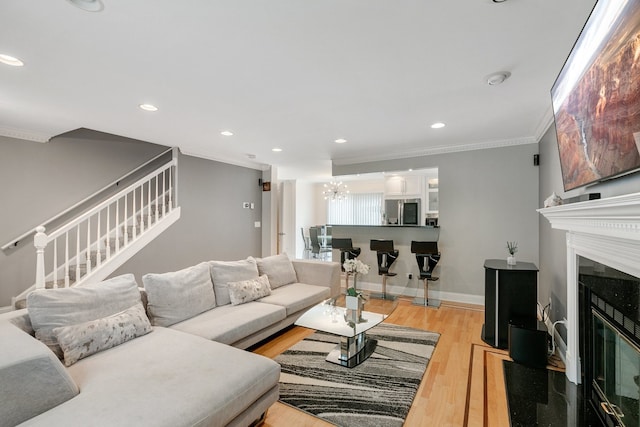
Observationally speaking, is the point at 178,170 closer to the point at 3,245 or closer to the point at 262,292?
the point at 3,245

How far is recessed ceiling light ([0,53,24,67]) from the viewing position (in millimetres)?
2053

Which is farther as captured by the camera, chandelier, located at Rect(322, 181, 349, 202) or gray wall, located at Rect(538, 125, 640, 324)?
chandelier, located at Rect(322, 181, 349, 202)

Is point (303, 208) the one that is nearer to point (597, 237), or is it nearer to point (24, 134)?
point (24, 134)

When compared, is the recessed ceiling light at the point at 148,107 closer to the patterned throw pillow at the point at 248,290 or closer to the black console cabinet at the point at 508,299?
the patterned throw pillow at the point at 248,290

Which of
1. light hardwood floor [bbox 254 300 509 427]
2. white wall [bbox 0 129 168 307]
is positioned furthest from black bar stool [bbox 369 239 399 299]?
white wall [bbox 0 129 168 307]

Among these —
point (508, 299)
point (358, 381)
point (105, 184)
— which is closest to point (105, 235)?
point (105, 184)

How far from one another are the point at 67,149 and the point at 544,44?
548 cm

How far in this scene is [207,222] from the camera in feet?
17.6

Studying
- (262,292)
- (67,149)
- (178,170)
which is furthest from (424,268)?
(67,149)

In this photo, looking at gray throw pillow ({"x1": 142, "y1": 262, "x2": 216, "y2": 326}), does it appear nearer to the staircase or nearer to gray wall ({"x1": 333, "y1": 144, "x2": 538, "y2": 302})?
the staircase

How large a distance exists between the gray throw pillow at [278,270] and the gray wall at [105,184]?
2002 millimetres

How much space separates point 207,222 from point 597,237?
17.1 ft

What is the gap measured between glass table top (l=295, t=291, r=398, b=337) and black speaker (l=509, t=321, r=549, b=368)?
1.09 meters

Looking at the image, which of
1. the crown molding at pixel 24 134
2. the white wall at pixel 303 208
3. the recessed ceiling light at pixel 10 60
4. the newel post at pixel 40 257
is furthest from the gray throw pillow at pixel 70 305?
the white wall at pixel 303 208
